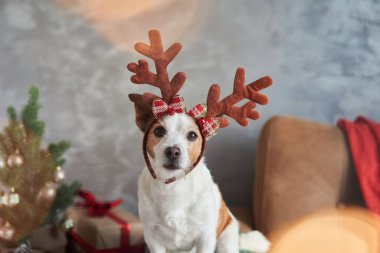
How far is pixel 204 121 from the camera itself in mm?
976

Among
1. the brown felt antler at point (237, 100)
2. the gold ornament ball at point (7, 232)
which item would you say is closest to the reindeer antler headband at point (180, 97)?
the brown felt antler at point (237, 100)

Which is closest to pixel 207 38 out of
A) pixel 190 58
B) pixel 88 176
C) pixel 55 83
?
pixel 190 58

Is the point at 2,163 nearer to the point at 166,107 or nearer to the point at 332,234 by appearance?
the point at 166,107

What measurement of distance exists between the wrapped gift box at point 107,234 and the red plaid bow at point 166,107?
0.53 meters

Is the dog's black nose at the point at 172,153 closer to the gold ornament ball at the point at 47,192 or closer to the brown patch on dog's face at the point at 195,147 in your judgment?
the brown patch on dog's face at the point at 195,147

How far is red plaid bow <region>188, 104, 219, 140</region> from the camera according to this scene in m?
0.98

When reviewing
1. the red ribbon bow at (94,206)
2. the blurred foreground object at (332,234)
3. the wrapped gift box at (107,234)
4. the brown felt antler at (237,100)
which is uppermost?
the brown felt antler at (237,100)

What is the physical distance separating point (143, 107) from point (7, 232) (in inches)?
22.8

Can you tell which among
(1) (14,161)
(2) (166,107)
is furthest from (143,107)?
(1) (14,161)

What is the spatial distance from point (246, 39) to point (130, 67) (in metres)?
0.85

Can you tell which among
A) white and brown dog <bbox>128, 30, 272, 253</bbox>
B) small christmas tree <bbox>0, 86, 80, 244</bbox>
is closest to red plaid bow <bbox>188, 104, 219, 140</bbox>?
white and brown dog <bbox>128, 30, 272, 253</bbox>

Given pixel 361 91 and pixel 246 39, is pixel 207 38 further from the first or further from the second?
pixel 361 91

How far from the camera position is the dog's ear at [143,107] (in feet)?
3.24

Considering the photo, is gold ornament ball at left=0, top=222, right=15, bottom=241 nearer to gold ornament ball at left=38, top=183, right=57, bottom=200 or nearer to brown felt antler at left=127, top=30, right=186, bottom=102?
gold ornament ball at left=38, top=183, right=57, bottom=200
